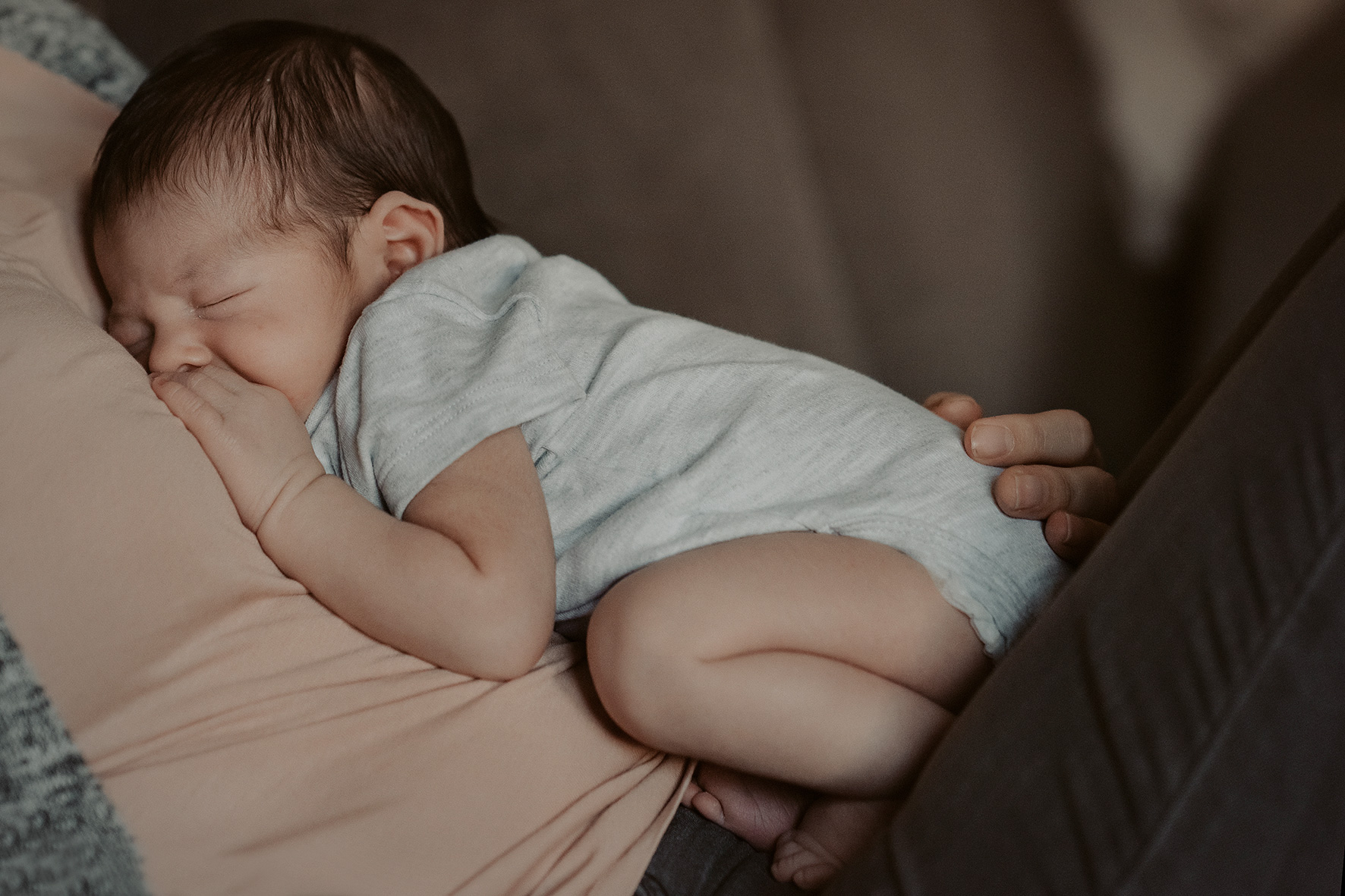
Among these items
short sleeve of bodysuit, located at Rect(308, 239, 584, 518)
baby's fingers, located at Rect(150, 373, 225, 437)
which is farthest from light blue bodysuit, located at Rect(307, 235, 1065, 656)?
baby's fingers, located at Rect(150, 373, 225, 437)

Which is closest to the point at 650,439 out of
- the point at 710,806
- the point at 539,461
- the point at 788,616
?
the point at 539,461

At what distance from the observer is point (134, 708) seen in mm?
650

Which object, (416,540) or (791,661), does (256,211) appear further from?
(791,661)

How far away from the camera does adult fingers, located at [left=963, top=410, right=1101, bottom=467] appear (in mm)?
903

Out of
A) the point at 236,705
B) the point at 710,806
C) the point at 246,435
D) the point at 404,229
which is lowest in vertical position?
the point at 710,806

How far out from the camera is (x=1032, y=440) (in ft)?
3.13

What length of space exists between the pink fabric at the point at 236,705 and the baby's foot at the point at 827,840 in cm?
11

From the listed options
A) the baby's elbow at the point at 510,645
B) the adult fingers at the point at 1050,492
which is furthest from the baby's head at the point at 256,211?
the adult fingers at the point at 1050,492

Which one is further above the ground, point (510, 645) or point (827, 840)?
point (510, 645)

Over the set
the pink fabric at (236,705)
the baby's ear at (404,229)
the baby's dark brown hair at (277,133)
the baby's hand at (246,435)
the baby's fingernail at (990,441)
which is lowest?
the pink fabric at (236,705)

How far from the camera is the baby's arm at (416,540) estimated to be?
0.75 m

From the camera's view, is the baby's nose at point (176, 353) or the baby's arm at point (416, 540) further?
the baby's nose at point (176, 353)

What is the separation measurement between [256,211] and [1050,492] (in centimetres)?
77

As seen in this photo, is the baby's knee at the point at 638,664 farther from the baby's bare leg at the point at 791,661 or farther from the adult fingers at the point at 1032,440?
the adult fingers at the point at 1032,440
